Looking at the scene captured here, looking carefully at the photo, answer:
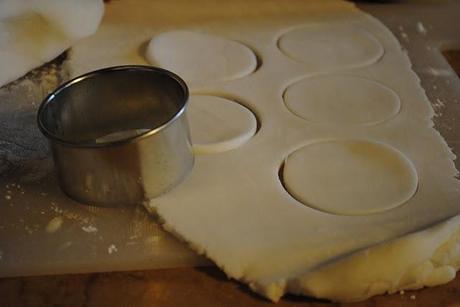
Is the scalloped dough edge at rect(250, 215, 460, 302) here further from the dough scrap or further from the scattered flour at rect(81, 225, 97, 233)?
the scattered flour at rect(81, 225, 97, 233)

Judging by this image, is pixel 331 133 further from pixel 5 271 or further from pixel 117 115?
pixel 5 271

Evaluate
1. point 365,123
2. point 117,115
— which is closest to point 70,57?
point 117,115

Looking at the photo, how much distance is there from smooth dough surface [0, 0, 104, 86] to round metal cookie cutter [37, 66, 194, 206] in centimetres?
29

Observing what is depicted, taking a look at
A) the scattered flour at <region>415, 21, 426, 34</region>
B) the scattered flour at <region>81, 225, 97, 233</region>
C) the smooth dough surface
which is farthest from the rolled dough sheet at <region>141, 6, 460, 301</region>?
the smooth dough surface

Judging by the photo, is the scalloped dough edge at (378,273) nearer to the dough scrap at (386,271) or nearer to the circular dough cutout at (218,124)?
the dough scrap at (386,271)

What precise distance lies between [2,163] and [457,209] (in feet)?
2.53

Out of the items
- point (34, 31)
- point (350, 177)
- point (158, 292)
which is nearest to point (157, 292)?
point (158, 292)

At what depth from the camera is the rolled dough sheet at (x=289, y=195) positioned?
31.9 inches

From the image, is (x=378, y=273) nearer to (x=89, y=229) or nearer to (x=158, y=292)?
(x=158, y=292)

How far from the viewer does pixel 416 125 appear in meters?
1.10

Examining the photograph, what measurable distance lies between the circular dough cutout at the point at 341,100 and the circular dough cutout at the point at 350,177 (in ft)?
0.28

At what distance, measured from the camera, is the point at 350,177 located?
38.5 inches

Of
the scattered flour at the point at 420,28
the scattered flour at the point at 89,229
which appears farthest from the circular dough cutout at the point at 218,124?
the scattered flour at the point at 420,28

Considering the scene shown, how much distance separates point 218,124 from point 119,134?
0.19 m
